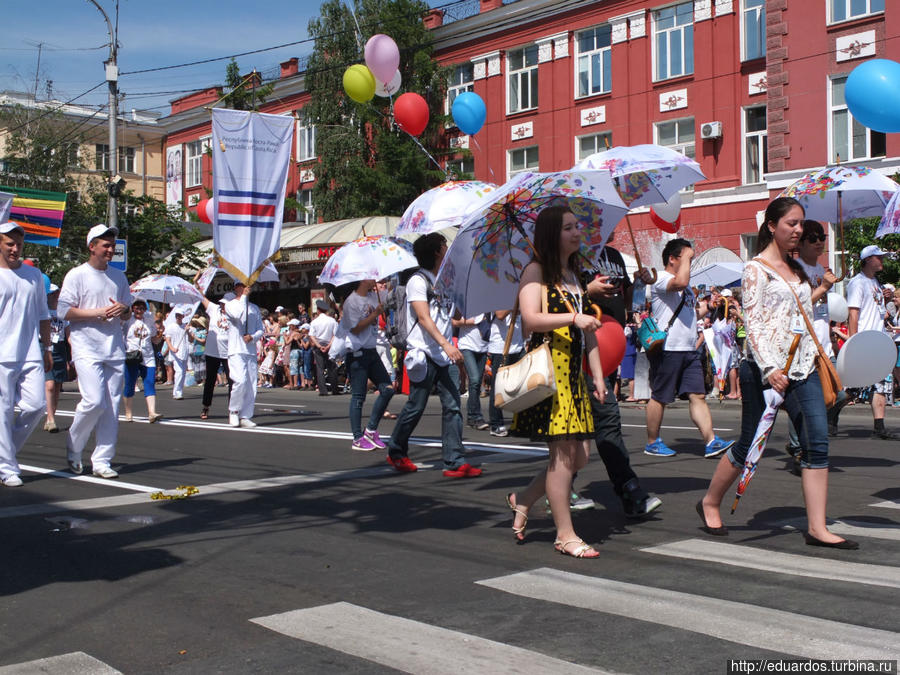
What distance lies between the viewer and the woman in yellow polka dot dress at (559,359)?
17.8 feet

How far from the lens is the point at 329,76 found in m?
36.2

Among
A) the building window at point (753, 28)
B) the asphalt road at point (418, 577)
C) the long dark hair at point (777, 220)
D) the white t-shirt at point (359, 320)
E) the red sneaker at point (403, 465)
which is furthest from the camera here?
the building window at point (753, 28)

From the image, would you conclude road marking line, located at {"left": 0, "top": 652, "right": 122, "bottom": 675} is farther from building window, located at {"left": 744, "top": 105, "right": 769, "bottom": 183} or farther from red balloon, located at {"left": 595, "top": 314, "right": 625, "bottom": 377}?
building window, located at {"left": 744, "top": 105, "right": 769, "bottom": 183}

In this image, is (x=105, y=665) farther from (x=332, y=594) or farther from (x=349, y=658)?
(x=332, y=594)

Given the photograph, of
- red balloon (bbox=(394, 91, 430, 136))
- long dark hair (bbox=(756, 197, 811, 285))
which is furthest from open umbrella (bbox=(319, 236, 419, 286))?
red balloon (bbox=(394, 91, 430, 136))

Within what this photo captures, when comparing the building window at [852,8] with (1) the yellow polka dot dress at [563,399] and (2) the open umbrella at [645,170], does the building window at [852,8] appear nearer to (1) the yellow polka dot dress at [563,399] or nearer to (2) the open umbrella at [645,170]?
(2) the open umbrella at [645,170]

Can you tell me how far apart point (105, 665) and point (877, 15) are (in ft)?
82.2

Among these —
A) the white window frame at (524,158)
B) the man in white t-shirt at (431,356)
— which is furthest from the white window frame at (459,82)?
the man in white t-shirt at (431,356)

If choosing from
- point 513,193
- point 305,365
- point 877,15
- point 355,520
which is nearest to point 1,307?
point 355,520

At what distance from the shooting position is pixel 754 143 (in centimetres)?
2794

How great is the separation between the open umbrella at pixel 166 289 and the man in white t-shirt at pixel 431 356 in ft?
34.3

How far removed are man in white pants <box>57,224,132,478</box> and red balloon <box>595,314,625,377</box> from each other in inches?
168

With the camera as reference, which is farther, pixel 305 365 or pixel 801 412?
pixel 305 365

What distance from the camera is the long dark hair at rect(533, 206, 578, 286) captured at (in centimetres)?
546
